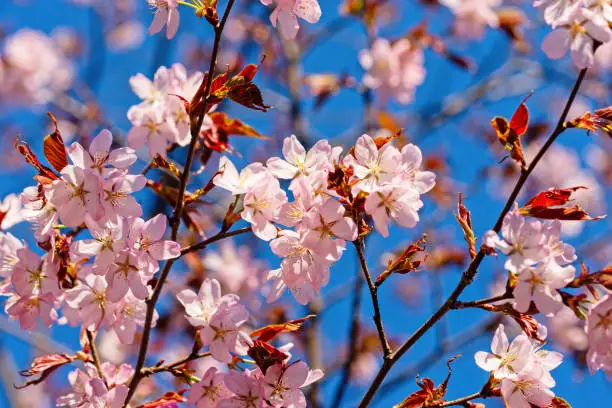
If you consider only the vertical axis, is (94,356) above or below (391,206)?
above

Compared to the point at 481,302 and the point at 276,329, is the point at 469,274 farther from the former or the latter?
Answer: the point at 276,329

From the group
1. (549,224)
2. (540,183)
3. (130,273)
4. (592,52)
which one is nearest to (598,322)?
(549,224)

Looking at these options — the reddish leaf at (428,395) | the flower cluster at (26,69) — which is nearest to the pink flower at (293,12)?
the reddish leaf at (428,395)

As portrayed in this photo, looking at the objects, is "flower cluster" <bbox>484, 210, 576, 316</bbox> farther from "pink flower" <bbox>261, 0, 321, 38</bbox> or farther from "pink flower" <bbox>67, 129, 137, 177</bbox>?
"pink flower" <bbox>67, 129, 137, 177</bbox>

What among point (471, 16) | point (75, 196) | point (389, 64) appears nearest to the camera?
point (75, 196)

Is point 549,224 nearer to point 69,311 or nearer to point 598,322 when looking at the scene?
point 598,322

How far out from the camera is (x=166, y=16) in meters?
1.32

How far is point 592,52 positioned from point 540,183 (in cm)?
471

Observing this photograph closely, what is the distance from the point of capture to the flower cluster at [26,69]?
5.53 metres

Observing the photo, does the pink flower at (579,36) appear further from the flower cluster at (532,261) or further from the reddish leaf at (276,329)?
the reddish leaf at (276,329)

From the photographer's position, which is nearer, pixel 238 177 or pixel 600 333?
pixel 600 333

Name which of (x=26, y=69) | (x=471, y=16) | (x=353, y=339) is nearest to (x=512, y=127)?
(x=353, y=339)

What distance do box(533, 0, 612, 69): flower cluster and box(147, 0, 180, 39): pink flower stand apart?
2.38ft

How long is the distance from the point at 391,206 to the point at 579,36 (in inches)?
18.6
